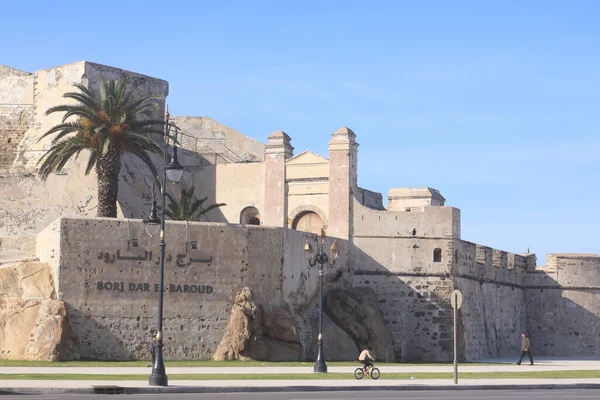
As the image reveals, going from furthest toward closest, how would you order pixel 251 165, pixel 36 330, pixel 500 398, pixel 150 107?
pixel 251 165
pixel 150 107
pixel 36 330
pixel 500 398

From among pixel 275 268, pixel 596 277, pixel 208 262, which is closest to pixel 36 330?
pixel 208 262

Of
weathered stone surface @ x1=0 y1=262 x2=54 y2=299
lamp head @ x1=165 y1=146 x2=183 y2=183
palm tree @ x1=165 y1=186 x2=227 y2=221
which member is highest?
palm tree @ x1=165 y1=186 x2=227 y2=221

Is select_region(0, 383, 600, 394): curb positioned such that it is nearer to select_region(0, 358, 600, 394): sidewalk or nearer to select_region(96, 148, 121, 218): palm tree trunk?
select_region(0, 358, 600, 394): sidewalk

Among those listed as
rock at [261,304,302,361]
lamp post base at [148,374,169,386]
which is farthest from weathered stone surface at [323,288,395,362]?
lamp post base at [148,374,169,386]

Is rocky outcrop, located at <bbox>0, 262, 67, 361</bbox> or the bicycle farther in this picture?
rocky outcrop, located at <bbox>0, 262, 67, 361</bbox>

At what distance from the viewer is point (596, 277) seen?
53.5 meters

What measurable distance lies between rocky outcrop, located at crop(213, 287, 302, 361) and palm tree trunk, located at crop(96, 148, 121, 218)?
5.74 metres

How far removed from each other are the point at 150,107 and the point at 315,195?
892 cm

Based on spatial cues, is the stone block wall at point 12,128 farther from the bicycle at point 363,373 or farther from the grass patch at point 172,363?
the bicycle at point 363,373

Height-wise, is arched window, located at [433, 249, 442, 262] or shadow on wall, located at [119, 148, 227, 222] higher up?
shadow on wall, located at [119, 148, 227, 222]

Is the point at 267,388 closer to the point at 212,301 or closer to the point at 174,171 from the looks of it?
the point at 174,171

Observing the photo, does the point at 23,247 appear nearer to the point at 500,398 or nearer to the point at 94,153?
the point at 94,153

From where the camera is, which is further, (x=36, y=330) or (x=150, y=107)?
(x=150, y=107)

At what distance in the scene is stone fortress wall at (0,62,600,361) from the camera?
3712 cm
